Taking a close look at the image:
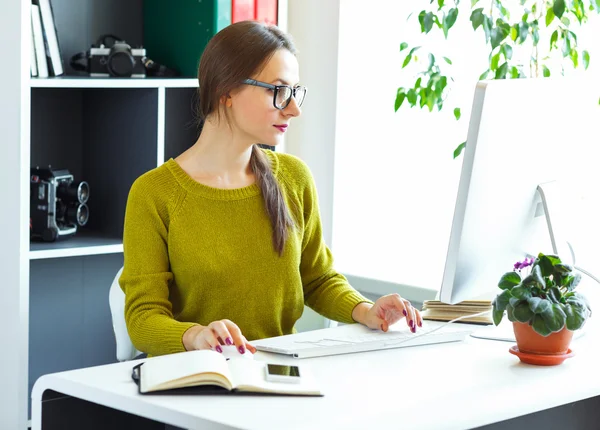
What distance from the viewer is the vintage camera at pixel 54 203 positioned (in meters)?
2.95

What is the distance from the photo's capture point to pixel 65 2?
322 cm

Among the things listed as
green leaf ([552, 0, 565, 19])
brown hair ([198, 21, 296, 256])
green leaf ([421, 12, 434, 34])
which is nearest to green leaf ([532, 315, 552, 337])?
brown hair ([198, 21, 296, 256])

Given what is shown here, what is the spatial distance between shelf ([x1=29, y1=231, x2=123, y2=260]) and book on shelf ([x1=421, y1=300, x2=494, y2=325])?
1.29 metres

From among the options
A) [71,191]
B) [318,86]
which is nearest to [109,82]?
[71,191]

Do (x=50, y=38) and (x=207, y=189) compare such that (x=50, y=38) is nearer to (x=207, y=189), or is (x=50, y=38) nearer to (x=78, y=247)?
(x=78, y=247)

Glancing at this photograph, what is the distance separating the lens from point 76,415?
5.26 ft

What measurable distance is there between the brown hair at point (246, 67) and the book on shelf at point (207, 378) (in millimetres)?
571

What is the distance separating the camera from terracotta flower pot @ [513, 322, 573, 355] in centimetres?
172

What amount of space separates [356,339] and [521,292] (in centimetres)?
35

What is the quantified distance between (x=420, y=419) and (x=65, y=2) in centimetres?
228

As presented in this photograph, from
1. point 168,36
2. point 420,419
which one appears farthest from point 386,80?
point 420,419

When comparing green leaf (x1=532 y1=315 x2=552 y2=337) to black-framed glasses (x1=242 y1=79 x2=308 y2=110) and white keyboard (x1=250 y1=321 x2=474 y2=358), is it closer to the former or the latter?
white keyboard (x1=250 y1=321 x2=474 y2=358)

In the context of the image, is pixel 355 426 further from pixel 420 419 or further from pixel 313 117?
pixel 313 117

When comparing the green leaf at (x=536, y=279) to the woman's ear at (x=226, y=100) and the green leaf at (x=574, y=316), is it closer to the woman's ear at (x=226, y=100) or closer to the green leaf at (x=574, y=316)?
the green leaf at (x=574, y=316)
